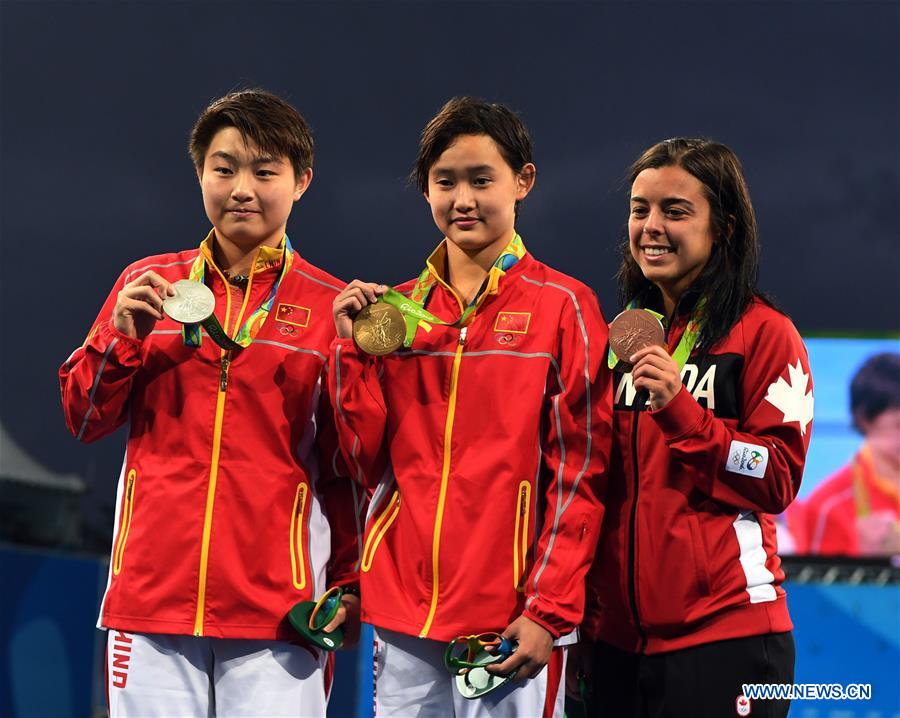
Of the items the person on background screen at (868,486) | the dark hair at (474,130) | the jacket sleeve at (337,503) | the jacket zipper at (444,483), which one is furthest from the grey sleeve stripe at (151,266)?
the person on background screen at (868,486)

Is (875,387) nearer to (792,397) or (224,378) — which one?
(792,397)

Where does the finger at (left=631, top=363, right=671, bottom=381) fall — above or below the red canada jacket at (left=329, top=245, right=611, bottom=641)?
above

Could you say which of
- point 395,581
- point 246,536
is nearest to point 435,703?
point 395,581

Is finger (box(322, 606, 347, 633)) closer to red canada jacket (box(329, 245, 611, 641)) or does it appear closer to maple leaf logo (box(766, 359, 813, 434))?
red canada jacket (box(329, 245, 611, 641))

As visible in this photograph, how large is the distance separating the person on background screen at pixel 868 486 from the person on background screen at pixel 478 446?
7.29m

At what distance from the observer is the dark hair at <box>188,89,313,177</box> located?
2744 millimetres

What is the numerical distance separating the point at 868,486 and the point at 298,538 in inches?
308

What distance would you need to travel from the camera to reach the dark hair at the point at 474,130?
267cm

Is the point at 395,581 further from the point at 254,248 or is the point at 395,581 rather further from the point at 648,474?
the point at 254,248

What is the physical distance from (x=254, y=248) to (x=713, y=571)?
4.58ft

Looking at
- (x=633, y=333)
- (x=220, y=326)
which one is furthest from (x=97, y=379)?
(x=633, y=333)

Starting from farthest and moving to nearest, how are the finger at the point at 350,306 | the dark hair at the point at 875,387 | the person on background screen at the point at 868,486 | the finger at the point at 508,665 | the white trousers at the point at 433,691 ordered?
1. the dark hair at the point at 875,387
2. the person on background screen at the point at 868,486
3. the finger at the point at 350,306
4. the white trousers at the point at 433,691
5. the finger at the point at 508,665

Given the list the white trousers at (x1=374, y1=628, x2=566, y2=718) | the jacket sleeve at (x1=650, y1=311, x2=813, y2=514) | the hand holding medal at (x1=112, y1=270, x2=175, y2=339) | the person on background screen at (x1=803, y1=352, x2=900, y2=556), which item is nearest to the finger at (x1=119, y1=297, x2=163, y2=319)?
the hand holding medal at (x1=112, y1=270, x2=175, y2=339)

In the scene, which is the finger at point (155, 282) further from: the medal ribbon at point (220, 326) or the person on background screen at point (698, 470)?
the person on background screen at point (698, 470)
